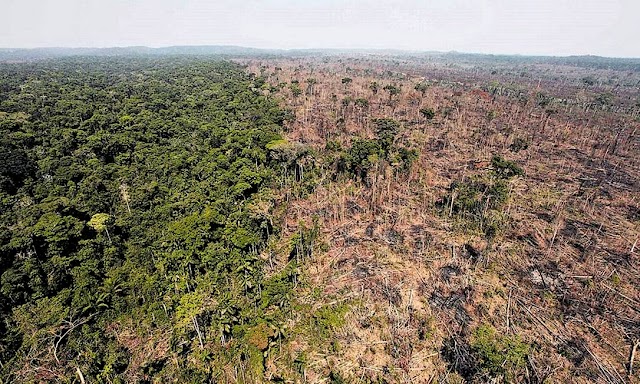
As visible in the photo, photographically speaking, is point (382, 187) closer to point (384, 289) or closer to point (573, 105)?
point (384, 289)

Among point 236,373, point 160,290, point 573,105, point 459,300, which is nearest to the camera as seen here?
point 236,373

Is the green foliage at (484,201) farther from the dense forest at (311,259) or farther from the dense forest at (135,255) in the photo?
the dense forest at (135,255)

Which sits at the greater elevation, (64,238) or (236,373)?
(64,238)

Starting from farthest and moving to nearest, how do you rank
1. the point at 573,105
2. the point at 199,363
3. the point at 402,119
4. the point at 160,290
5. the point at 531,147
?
the point at 573,105 → the point at 402,119 → the point at 531,147 → the point at 160,290 → the point at 199,363

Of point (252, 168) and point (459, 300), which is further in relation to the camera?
point (252, 168)

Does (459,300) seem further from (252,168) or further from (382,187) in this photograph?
(252,168)

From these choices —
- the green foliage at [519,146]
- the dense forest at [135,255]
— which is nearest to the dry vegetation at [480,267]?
the green foliage at [519,146]

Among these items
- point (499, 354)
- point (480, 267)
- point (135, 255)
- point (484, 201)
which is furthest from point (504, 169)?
point (135, 255)

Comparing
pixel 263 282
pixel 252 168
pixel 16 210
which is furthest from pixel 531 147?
pixel 16 210
